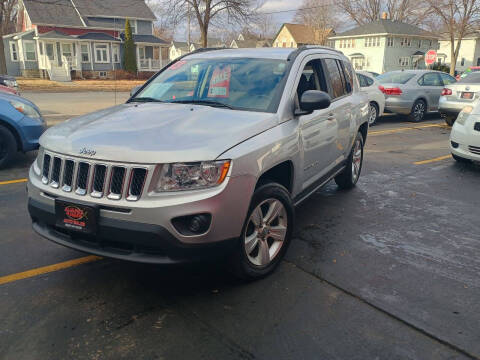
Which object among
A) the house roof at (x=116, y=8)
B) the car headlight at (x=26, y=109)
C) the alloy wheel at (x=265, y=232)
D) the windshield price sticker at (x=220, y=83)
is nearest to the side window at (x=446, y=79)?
the windshield price sticker at (x=220, y=83)

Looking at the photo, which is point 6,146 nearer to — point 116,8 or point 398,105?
point 398,105

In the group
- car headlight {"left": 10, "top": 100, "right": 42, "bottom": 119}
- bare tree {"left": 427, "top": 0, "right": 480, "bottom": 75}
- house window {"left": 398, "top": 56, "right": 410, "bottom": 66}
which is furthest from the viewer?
house window {"left": 398, "top": 56, "right": 410, "bottom": 66}

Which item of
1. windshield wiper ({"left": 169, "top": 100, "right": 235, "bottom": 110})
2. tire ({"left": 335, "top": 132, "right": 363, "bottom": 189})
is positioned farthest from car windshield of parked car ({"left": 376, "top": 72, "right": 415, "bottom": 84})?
windshield wiper ({"left": 169, "top": 100, "right": 235, "bottom": 110})

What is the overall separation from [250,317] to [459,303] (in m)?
1.63

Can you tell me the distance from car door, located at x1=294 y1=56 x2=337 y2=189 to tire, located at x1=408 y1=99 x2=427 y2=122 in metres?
9.86

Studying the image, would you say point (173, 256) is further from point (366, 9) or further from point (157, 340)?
point (366, 9)

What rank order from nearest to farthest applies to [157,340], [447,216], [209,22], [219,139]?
[157,340], [219,139], [447,216], [209,22]

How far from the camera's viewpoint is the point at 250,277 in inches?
131

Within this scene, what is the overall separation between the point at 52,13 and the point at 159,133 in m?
40.6

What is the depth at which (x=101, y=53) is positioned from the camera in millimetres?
38750

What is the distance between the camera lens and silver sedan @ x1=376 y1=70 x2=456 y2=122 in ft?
43.3

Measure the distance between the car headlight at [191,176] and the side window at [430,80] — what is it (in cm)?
1258

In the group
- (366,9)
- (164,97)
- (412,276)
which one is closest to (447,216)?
(412,276)

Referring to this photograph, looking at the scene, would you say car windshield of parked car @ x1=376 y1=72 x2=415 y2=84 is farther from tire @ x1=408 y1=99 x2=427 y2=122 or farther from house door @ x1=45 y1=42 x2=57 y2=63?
house door @ x1=45 y1=42 x2=57 y2=63
